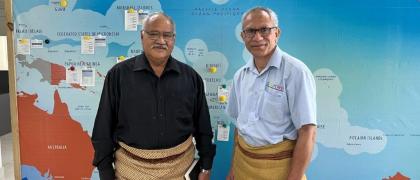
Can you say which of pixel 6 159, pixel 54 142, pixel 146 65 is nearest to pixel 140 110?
pixel 146 65

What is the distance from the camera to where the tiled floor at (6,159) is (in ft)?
9.75

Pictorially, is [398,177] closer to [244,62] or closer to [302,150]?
[302,150]

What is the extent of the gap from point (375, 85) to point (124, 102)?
1.66 metres

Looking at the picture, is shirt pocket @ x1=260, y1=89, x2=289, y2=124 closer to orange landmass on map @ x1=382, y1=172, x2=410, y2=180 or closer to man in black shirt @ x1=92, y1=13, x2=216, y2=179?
man in black shirt @ x1=92, y1=13, x2=216, y2=179

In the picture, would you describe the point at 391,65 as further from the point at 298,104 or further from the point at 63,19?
the point at 63,19

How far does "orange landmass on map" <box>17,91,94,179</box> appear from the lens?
2.17m

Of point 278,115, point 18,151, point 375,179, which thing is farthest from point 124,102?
point 375,179

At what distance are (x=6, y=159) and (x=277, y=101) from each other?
3.58m

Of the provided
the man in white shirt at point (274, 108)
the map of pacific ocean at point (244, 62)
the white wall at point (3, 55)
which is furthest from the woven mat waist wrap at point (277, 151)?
the white wall at point (3, 55)

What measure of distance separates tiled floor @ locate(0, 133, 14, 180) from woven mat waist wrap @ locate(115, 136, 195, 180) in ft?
6.86

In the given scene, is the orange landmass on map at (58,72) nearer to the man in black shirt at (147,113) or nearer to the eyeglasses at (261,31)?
the man in black shirt at (147,113)

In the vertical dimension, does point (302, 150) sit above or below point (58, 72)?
below

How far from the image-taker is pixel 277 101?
1366 millimetres

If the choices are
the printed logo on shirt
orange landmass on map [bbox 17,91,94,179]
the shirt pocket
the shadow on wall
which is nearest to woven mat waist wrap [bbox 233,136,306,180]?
the shirt pocket
